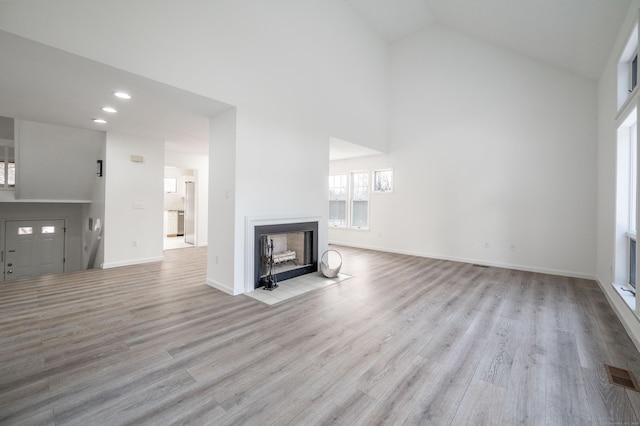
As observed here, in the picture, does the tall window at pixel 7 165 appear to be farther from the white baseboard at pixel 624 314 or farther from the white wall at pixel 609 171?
the white wall at pixel 609 171

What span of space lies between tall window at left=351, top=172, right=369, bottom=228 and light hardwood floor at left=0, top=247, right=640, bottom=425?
3830mm

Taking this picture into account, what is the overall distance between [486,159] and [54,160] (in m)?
8.48

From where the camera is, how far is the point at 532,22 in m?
3.90

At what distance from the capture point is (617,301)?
123 inches

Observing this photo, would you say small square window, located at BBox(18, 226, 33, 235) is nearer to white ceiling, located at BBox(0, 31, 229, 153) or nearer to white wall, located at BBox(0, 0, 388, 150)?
white ceiling, located at BBox(0, 31, 229, 153)

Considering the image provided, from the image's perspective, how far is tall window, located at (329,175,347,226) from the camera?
315 inches

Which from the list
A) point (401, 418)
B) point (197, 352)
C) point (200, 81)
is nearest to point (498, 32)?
point (200, 81)

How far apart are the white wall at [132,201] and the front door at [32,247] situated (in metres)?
3.66

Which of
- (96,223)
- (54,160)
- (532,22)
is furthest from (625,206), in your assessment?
(54,160)

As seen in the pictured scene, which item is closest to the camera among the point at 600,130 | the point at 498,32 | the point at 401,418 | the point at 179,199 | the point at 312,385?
the point at 401,418

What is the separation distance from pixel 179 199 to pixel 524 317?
10869 mm

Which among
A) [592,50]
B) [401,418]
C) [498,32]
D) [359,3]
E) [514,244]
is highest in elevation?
[359,3]

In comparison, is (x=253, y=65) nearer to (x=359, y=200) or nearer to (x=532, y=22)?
(x=532, y=22)

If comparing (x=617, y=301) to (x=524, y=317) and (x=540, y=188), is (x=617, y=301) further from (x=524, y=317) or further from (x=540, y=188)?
(x=540, y=188)
